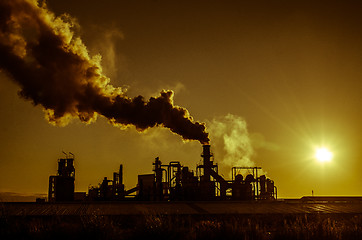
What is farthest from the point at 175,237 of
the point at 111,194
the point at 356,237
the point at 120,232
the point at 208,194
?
the point at 111,194

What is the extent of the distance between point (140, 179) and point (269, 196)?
16.8 meters

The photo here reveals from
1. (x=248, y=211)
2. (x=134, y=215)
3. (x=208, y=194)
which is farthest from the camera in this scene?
(x=208, y=194)

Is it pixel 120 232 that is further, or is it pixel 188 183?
pixel 188 183

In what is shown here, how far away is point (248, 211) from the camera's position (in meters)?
29.0

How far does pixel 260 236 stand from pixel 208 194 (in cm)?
3145

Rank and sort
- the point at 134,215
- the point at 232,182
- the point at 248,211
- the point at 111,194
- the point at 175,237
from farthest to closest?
the point at 111,194, the point at 232,182, the point at 248,211, the point at 134,215, the point at 175,237

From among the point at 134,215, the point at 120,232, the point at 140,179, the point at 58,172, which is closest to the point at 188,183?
the point at 140,179

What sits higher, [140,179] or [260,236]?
[140,179]

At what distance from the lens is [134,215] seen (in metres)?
26.0

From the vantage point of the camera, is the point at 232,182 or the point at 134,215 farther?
the point at 232,182

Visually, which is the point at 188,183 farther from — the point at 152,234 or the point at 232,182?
the point at 152,234

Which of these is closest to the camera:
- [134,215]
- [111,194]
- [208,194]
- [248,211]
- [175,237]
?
[175,237]

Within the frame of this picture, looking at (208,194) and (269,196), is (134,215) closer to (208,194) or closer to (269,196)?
(208,194)

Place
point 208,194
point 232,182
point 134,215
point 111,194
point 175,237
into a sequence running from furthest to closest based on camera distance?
point 111,194
point 232,182
point 208,194
point 134,215
point 175,237
